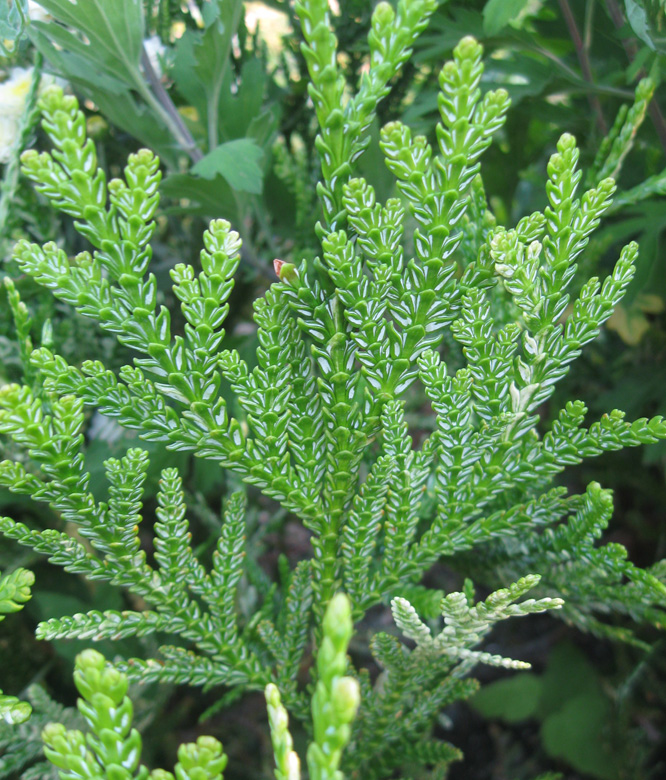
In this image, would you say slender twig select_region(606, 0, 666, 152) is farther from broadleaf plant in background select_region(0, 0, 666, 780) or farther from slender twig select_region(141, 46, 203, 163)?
slender twig select_region(141, 46, 203, 163)

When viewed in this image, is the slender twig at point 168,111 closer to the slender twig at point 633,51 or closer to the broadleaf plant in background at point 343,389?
the broadleaf plant in background at point 343,389

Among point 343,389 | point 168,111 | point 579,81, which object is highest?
point 579,81

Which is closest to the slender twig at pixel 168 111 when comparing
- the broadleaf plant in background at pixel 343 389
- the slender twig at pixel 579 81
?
the broadleaf plant in background at pixel 343 389

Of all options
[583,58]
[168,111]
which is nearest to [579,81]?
[583,58]

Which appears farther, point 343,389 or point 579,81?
point 579,81

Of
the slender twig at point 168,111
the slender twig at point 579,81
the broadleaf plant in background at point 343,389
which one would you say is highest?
the slender twig at point 579,81

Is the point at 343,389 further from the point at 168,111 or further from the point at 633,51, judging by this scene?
the point at 633,51

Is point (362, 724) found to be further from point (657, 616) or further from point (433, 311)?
point (433, 311)
